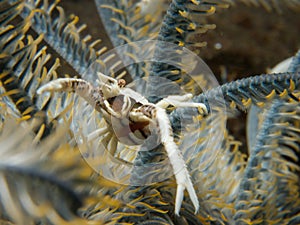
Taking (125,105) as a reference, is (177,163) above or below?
below

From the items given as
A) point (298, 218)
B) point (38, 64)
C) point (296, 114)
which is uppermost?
point (38, 64)

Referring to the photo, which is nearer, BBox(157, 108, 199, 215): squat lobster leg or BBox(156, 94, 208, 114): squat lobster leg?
BBox(157, 108, 199, 215): squat lobster leg

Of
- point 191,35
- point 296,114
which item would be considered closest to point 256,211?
point 296,114

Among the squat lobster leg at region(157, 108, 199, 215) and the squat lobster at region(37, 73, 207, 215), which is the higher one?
the squat lobster at region(37, 73, 207, 215)

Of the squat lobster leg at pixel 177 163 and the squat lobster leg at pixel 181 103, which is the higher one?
the squat lobster leg at pixel 181 103

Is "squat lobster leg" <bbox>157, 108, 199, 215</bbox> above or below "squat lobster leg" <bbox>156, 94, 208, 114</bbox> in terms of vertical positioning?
below

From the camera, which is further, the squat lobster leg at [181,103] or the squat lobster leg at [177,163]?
the squat lobster leg at [181,103]

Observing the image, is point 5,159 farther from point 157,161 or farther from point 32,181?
point 157,161

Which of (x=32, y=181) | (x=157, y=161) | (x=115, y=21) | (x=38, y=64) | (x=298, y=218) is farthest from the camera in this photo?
(x=115, y=21)

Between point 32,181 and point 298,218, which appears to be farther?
point 298,218

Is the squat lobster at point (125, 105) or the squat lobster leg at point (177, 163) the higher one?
the squat lobster at point (125, 105)

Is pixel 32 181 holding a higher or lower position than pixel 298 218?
higher
